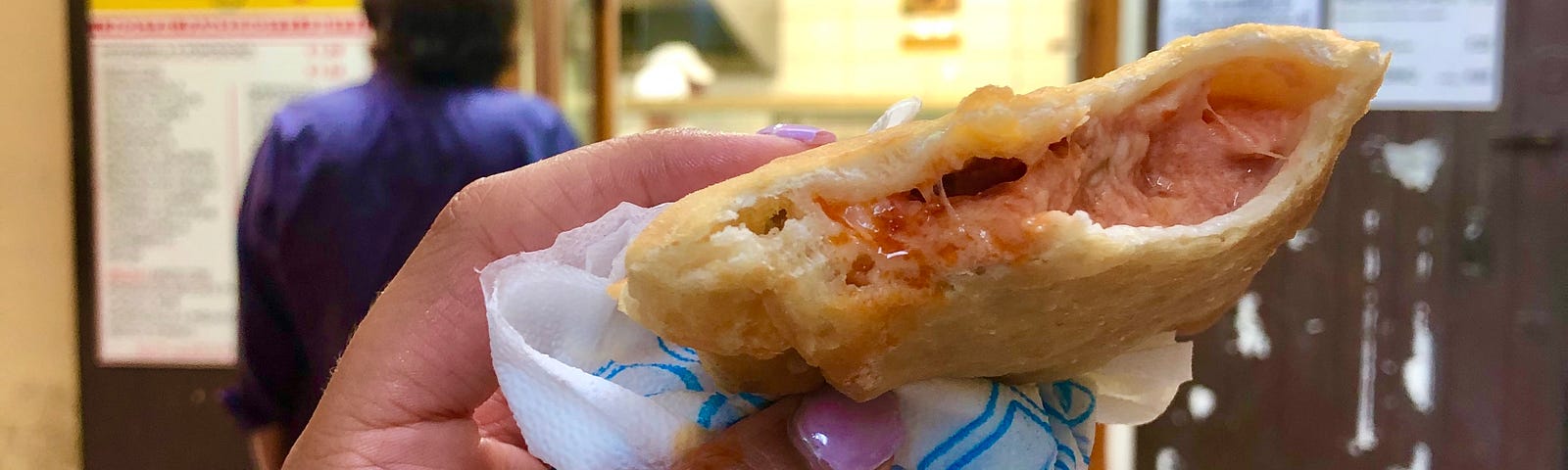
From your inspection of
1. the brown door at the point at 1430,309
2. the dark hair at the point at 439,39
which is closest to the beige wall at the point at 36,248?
the dark hair at the point at 439,39

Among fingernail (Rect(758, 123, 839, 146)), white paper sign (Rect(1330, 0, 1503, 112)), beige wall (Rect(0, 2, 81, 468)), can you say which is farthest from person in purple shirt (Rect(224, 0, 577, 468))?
white paper sign (Rect(1330, 0, 1503, 112))

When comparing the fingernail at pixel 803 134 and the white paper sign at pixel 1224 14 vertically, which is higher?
the white paper sign at pixel 1224 14

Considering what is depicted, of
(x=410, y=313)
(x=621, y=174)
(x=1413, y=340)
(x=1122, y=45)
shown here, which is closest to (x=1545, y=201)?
(x=1413, y=340)

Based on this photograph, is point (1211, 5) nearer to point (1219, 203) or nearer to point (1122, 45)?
point (1122, 45)

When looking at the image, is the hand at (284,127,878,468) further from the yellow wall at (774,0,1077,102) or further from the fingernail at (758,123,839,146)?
the yellow wall at (774,0,1077,102)

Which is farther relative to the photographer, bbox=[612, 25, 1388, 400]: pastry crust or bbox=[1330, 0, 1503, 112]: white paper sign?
bbox=[1330, 0, 1503, 112]: white paper sign

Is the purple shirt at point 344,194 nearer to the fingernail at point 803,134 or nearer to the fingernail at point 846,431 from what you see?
the fingernail at point 803,134
